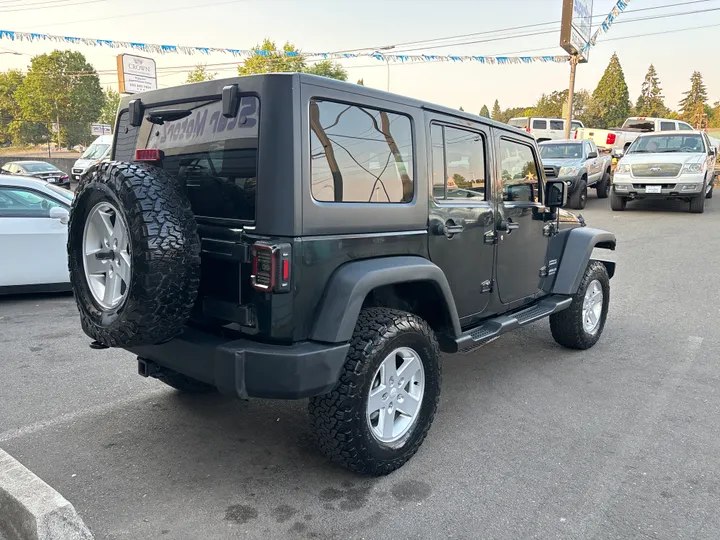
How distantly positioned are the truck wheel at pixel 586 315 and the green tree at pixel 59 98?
60.4m

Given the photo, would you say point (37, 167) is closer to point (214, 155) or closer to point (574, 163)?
point (574, 163)

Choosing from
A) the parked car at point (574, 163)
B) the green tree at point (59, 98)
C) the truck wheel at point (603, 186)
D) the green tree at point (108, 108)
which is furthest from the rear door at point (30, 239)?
the green tree at point (108, 108)

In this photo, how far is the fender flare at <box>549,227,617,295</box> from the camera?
4.74 meters

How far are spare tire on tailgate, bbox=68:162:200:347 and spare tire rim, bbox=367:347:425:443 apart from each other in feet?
3.40

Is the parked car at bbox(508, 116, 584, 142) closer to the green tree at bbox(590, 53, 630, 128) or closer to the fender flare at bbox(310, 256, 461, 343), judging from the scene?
the fender flare at bbox(310, 256, 461, 343)

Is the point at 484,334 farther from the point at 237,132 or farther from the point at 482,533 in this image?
the point at 237,132

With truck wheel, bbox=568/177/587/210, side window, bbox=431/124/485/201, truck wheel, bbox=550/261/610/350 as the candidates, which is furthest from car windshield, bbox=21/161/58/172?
side window, bbox=431/124/485/201

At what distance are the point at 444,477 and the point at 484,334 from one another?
107 cm

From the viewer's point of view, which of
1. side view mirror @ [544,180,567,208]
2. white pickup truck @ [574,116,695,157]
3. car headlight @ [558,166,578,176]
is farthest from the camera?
white pickup truck @ [574,116,695,157]

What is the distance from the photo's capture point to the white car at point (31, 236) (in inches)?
241

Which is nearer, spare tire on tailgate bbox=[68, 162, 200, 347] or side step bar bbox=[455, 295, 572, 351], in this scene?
spare tire on tailgate bbox=[68, 162, 200, 347]

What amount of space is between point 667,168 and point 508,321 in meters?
10.6

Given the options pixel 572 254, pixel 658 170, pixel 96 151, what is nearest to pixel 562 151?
pixel 658 170

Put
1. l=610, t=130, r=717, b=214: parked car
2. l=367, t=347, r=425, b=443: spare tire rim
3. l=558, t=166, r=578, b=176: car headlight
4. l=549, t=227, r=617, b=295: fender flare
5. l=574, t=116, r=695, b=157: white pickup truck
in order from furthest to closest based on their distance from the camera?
l=574, t=116, r=695, b=157: white pickup truck
l=558, t=166, r=578, b=176: car headlight
l=610, t=130, r=717, b=214: parked car
l=549, t=227, r=617, b=295: fender flare
l=367, t=347, r=425, b=443: spare tire rim
